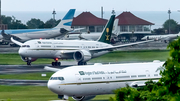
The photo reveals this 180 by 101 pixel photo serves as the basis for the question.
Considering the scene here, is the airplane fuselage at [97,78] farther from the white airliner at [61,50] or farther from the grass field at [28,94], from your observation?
the white airliner at [61,50]

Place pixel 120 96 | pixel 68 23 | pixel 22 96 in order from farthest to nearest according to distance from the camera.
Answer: pixel 68 23 < pixel 22 96 < pixel 120 96

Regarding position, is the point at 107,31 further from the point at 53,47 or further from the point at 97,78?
the point at 97,78

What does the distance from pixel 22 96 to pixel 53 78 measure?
26.3ft

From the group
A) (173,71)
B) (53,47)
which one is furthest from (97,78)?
(53,47)

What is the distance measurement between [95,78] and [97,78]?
20 centimetres

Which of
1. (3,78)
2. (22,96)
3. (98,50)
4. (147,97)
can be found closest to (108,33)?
(98,50)

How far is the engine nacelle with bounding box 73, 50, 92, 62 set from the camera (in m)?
72.9

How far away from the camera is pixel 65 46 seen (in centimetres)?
7538

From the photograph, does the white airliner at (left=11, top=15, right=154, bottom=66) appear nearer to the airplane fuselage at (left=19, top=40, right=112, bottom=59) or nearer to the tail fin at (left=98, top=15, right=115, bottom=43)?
the airplane fuselage at (left=19, top=40, right=112, bottom=59)

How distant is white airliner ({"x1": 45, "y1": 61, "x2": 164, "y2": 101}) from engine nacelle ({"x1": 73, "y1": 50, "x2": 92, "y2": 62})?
33915 mm

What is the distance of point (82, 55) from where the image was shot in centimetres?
7288

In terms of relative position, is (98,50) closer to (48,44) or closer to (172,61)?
(48,44)

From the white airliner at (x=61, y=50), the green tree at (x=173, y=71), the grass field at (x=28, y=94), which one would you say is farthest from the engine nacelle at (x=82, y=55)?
the green tree at (x=173, y=71)

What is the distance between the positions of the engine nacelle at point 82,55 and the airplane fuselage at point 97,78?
3402 centimetres
